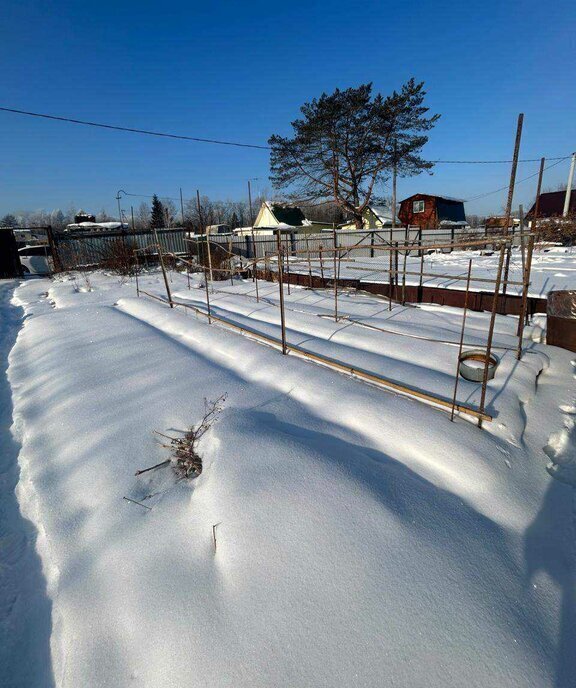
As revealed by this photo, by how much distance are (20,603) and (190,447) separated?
3.64 ft

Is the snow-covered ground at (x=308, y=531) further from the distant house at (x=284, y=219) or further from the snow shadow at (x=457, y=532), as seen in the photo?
the distant house at (x=284, y=219)

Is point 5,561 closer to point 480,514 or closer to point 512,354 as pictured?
point 480,514

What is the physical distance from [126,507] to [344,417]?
5.37 ft

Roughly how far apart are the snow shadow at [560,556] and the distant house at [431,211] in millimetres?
28405

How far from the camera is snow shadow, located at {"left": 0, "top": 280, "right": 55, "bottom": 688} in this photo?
1458 mm

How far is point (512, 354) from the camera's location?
3.78m

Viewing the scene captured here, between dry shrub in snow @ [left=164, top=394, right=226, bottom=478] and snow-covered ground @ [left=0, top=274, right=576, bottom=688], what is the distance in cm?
9

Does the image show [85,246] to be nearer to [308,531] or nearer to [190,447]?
[190,447]

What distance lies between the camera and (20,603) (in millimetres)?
1721

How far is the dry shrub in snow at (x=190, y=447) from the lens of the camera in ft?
7.47

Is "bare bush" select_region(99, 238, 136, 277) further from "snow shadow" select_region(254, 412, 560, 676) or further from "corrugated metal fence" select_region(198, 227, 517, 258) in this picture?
"snow shadow" select_region(254, 412, 560, 676)

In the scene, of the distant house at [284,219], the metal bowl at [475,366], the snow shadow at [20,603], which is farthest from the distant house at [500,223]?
the distant house at [284,219]

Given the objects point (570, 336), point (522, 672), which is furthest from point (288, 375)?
point (570, 336)

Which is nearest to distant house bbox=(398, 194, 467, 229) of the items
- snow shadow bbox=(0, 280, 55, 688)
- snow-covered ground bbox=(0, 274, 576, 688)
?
snow-covered ground bbox=(0, 274, 576, 688)
